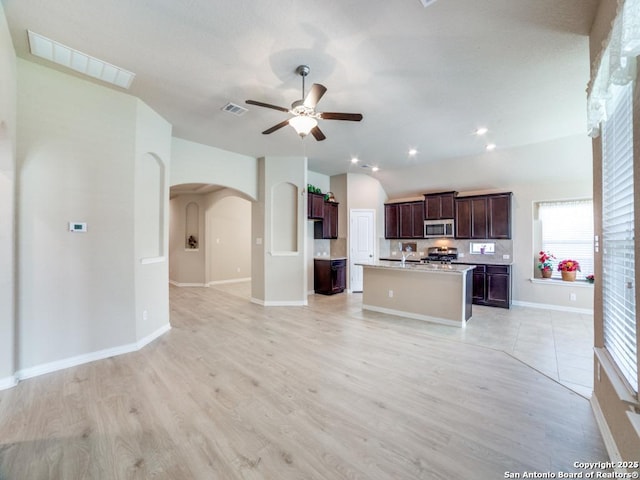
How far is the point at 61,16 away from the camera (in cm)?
215

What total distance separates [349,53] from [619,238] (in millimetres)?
2503

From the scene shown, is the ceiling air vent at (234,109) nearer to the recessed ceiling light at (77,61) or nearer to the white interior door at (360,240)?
the recessed ceiling light at (77,61)

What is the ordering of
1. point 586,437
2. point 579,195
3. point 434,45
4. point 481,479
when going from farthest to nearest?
point 579,195 < point 434,45 < point 586,437 < point 481,479

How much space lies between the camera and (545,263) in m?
5.73

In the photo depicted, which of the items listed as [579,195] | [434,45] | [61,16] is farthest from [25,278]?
[579,195]

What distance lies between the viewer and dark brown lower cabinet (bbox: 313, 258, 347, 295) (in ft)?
22.4

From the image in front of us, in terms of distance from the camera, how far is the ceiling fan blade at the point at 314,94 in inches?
92.7

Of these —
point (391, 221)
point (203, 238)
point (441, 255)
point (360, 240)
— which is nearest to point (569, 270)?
point (441, 255)

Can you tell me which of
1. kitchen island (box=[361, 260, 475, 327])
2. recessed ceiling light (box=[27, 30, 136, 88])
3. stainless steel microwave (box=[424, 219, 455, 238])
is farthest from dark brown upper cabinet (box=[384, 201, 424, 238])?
recessed ceiling light (box=[27, 30, 136, 88])

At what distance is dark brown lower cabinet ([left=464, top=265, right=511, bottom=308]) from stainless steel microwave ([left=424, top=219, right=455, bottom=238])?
3.47ft

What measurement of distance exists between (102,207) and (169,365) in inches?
77.9

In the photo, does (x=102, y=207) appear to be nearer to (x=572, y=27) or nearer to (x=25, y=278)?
(x=25, y=278)

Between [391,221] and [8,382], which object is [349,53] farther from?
[391,221]

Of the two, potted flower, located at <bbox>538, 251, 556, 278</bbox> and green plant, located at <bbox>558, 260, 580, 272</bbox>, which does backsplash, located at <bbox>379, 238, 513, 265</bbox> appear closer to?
potted flower, located at <bbox>538, 251, 556, 278</bbox>
